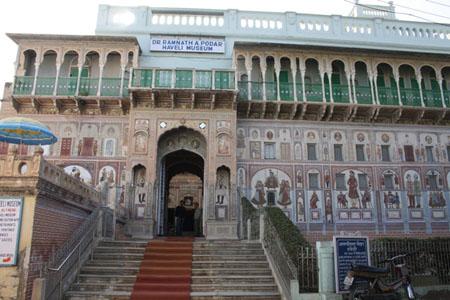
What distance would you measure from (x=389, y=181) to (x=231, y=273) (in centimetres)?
1225

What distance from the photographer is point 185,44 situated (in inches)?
880

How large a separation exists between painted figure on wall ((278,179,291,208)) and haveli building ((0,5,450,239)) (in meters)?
0.10

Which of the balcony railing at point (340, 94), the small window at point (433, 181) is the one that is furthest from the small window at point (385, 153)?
the balcony railing at point (340, 94)

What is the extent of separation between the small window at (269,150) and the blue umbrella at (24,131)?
35.0 ft

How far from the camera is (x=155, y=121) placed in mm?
19984

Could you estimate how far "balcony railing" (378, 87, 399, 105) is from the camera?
70.3 feet

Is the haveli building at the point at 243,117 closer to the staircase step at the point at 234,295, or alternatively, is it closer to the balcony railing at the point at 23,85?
the balcony railing at the point at 23,85

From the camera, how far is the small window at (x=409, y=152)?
21.5 metres

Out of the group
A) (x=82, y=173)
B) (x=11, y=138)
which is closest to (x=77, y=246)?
(x=11, y=138)

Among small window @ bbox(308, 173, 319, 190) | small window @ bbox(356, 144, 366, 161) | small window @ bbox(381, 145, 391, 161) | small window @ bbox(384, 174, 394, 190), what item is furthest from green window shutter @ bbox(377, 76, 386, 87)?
small window @ bbox(308, 173, 319, 190)

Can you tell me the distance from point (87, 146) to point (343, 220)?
13406 mm

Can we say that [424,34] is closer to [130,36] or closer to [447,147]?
[447,147]

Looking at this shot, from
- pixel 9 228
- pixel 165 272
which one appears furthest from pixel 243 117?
pixel 9 228

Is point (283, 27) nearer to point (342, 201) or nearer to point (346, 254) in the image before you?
point (342, 201)
